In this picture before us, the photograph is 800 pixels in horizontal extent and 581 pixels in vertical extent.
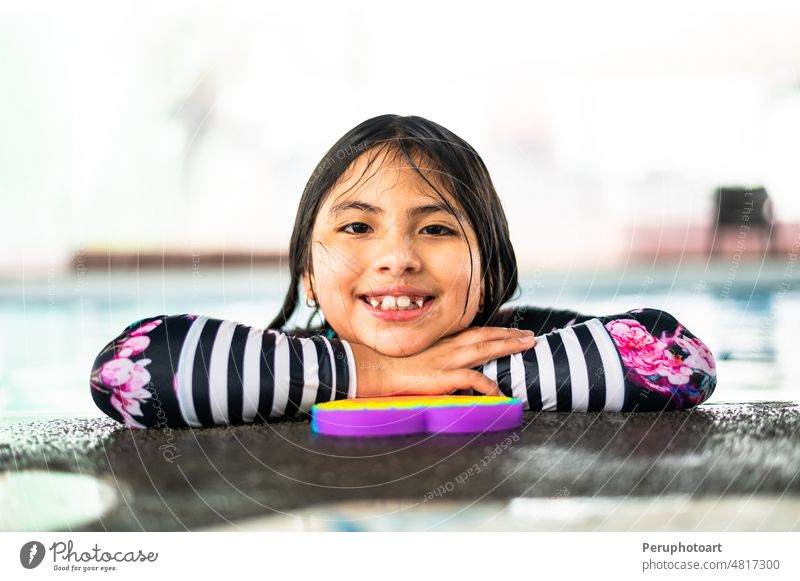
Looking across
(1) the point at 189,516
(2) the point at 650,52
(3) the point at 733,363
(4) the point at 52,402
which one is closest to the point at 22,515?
(1) the point at 189,516

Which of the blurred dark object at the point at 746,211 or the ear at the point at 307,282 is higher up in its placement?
the blurred dark object at the point at 746,211

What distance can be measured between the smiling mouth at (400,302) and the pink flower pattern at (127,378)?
0.53ft

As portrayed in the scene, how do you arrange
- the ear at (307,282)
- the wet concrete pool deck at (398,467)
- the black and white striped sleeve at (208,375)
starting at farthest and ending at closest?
the ear at (307,282) < the black and white striped sleeve at (208,375) < the wet concrete pool deck at (398,467)

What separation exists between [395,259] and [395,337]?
0.06 m

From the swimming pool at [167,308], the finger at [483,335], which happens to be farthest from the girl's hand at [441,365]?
the swimming pool at [167,308]

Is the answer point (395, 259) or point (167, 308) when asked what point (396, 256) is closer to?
point (395, 259)

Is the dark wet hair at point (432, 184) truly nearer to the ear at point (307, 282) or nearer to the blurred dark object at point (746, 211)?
the ear at point (307, 282)

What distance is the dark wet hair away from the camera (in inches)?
28.6

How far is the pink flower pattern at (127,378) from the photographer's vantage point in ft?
2.07
